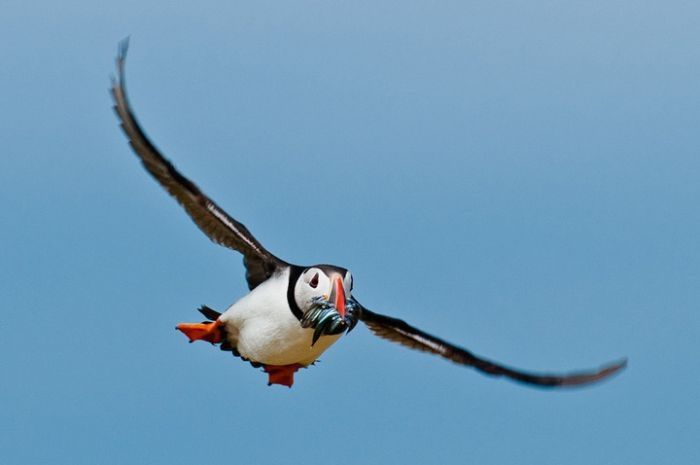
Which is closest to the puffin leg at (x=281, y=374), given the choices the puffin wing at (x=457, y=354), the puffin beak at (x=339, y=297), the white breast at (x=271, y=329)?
the white breast at (x=271, y=329)

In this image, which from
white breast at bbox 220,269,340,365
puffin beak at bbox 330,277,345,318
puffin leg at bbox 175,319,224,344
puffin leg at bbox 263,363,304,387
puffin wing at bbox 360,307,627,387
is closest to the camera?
puffin beak at bbox 330,277,345,318

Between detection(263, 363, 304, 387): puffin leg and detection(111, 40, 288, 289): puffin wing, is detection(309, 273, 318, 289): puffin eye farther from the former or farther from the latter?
detection(263, 363, 304, 387): puffin leg

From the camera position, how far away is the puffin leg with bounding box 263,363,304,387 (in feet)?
49.3

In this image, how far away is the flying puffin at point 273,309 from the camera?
13.6 meters

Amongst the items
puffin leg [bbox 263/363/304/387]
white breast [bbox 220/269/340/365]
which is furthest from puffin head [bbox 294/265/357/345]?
puffin leg [bbox 263/363/304/387]

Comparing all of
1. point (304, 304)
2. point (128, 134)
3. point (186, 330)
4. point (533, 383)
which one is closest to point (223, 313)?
point (186, 330)

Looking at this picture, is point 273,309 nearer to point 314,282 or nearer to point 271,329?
point 271,329

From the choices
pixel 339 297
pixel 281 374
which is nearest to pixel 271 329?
Result: pixel 339 297

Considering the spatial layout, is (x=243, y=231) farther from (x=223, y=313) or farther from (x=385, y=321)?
(x=385, y=321)

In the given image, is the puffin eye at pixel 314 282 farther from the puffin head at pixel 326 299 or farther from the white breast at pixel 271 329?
the white breast at pixel 271 329

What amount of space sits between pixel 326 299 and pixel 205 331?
1772 mm

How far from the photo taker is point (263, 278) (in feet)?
47.7

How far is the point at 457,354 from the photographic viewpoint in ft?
51.5

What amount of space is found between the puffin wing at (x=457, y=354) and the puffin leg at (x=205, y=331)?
156 cm
